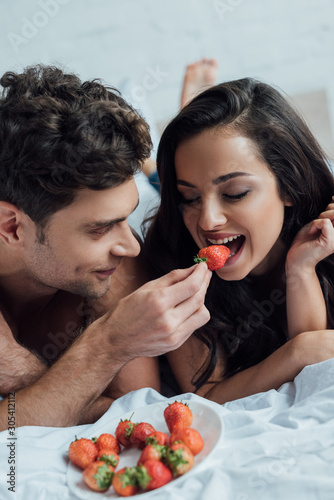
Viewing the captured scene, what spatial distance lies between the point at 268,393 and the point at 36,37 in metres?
3.38

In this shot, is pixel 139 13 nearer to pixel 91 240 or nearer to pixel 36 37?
pixel 36 37

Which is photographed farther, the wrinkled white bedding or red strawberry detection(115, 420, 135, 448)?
red strawberry detection(115, 420, 135, 448)

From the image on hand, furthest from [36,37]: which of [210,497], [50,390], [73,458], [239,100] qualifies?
[210,497]

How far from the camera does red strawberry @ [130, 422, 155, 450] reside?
55.7 inches

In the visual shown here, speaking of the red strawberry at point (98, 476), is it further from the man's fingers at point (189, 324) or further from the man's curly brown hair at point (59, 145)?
the man's curly brown hair at point (59, 145)

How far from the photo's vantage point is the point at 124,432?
4.80ft

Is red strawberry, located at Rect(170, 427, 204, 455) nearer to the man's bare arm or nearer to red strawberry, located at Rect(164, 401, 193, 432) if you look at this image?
red strawberry, located at Rect(164, 401, 193, 432)

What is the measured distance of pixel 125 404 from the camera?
5.71 ft

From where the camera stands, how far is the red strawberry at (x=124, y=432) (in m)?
1.46

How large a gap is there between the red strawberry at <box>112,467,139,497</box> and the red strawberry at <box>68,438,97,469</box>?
154 millimetres

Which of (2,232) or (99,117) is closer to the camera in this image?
(99,117)

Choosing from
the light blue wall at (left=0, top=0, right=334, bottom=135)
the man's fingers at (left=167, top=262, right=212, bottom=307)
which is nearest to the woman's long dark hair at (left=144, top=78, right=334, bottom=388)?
the man's fingers at (left=167, top=262, right=212, bottom=307)

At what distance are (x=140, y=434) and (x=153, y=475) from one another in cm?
20

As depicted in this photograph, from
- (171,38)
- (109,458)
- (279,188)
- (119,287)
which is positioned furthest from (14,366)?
(171,38)
